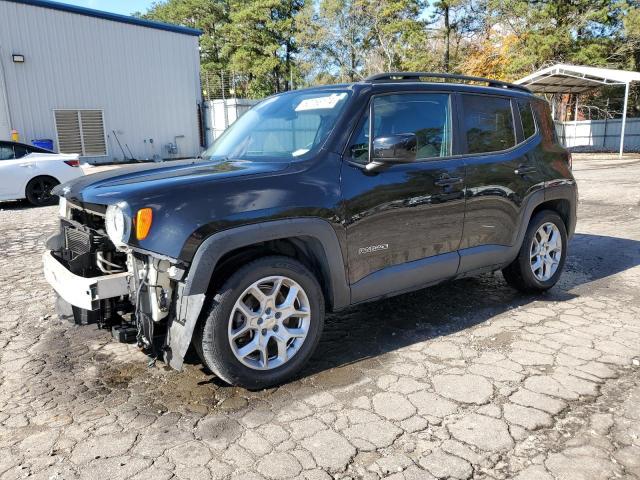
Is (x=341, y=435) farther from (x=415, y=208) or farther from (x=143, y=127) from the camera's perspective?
(x=143, y=127)

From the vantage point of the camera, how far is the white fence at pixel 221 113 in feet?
77.4

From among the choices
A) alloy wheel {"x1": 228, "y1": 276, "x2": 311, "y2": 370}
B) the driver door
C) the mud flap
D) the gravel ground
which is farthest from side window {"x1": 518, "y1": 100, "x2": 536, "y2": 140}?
the mud flap

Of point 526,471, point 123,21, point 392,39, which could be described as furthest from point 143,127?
point 526,471

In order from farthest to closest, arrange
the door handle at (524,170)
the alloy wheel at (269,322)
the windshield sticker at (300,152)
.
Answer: the door handle at (524,170)
the windshield sticker at (300,152)
the alloy wheel at (269,322)

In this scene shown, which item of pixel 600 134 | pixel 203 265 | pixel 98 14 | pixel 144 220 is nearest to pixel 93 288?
pixel 144 220

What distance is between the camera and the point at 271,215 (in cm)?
309

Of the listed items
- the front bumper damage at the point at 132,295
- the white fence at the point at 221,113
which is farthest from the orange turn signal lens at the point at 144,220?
the white fence at the point at 221,113

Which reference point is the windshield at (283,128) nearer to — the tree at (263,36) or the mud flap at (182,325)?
the mud flap at (182,325)

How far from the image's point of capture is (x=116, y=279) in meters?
3.09

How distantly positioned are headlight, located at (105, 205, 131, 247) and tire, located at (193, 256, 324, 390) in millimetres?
611

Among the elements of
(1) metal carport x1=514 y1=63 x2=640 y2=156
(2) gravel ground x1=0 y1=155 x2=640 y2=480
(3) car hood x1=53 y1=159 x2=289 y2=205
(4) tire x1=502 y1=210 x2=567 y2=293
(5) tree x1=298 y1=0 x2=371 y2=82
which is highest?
(5) tree x1=298 y1=0 x2=371 y2=82

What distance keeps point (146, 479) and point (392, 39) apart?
1418 inches

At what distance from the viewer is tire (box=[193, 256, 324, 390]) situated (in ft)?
9.87

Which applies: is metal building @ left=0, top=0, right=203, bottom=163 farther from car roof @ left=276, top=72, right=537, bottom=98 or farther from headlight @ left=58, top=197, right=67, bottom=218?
car roof @ left=276, top=72, right=537, bottom=98
